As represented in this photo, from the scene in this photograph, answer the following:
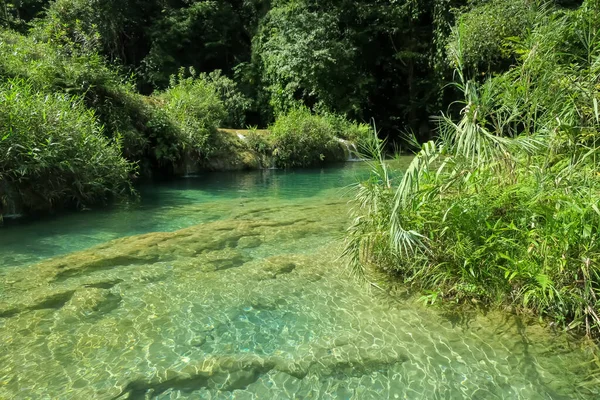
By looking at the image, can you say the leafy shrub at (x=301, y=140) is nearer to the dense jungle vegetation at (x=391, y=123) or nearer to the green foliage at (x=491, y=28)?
the dense jungle vegetation at (x=391, y=123)

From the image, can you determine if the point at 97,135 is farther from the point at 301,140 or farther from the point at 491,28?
the point at 491,28

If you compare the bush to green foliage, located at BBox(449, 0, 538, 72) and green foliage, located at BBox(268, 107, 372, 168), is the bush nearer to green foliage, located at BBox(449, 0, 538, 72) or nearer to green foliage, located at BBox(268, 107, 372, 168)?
green foliage, located at BBox(268, 107, 372, 168)

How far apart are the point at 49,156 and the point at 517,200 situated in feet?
22.3

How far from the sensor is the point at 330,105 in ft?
63.8

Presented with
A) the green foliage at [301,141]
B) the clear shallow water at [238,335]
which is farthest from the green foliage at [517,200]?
the green foliage at [301,141]

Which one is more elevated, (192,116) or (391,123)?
(192,116)

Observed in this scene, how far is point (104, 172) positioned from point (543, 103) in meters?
7.22

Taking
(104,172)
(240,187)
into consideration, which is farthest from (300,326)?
(240,187)

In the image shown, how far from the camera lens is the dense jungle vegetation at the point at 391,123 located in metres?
3.28

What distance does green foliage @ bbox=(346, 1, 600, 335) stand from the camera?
116 inches

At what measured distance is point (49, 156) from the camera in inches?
270

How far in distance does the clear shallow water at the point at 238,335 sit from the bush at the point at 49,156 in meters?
1.86

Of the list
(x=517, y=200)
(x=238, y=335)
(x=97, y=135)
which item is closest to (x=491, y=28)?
(x=97, y=135)

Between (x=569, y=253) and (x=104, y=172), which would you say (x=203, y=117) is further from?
(x=569, y=253)
